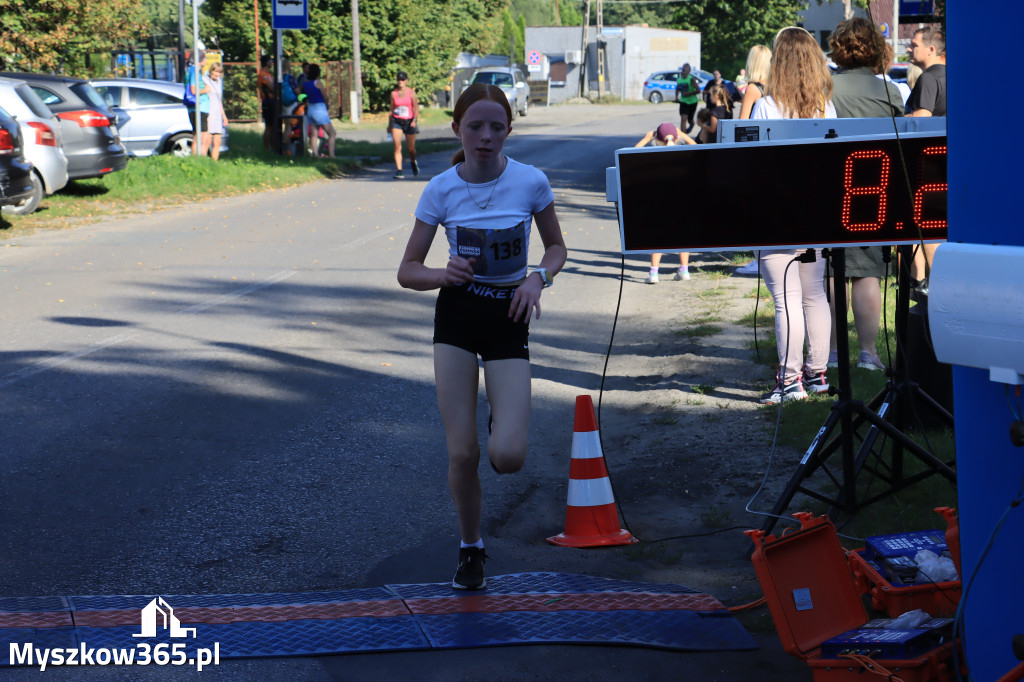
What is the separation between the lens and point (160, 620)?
4.21 metres

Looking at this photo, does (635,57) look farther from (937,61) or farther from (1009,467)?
(1009,467)

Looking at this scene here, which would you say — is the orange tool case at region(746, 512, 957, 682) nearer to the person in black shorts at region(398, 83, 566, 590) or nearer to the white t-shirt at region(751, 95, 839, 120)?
the person in black shorts at region(398, 83, 566, 590)

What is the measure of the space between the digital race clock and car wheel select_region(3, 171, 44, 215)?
1418 cm

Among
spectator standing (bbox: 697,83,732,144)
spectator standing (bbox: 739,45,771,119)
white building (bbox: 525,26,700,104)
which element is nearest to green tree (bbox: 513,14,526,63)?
white building (bbox: 525,26,700,104)

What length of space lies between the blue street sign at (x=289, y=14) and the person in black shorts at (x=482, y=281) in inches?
841

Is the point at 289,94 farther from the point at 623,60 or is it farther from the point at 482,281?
the point at 623,60

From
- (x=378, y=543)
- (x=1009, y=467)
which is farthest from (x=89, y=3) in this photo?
(x=1009, y=467)

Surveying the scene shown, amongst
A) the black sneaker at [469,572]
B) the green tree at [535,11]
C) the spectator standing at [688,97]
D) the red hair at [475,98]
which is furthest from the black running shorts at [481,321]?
the green tree at [535,11]

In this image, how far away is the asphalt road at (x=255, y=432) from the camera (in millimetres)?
4625

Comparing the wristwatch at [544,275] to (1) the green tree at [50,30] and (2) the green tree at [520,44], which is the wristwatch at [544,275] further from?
(2) the green tree at [520,44]

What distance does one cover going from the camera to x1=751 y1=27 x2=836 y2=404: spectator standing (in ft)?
22.7

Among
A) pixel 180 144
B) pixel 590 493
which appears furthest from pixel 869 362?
pixel 180 144

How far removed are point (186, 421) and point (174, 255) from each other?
7062mm

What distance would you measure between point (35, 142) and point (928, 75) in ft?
42.1
